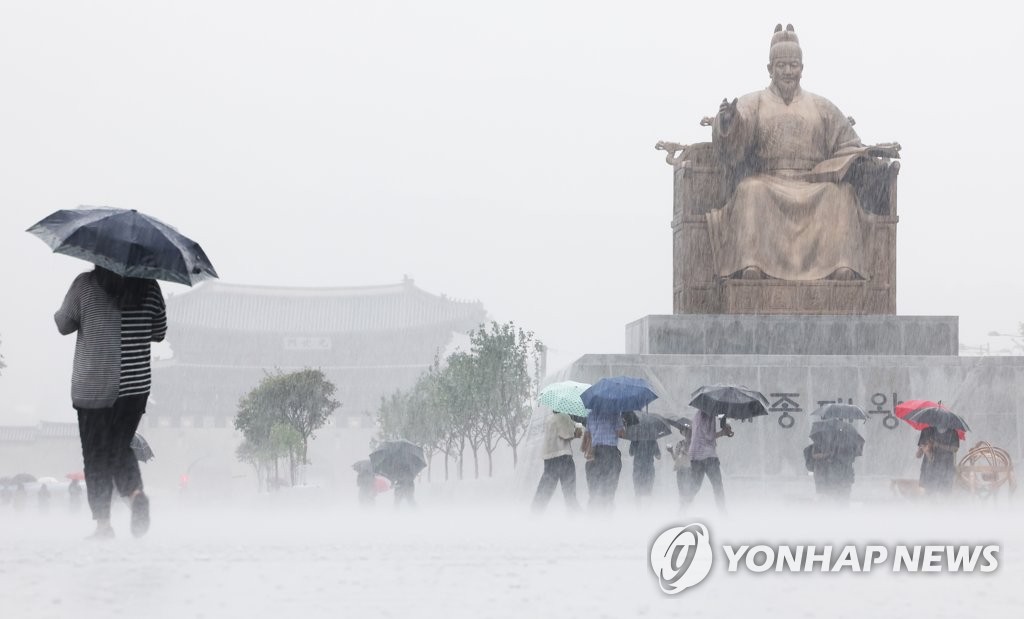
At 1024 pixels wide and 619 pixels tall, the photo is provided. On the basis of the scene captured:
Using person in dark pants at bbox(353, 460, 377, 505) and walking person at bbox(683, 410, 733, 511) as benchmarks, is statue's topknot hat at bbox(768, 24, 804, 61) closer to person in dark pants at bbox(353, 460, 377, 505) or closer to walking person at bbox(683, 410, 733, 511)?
walking person at bbox(683, 410, 733, 511)

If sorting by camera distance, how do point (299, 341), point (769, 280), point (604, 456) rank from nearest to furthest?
1. point (604, 456)
2. point (769, 280)
3. point (299, 341)

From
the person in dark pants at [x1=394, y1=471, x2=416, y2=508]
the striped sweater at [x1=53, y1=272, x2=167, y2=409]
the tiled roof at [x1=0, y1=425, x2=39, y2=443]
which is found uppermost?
the striped sweater at [x1=53, y1=272, x2=167, y2=409]

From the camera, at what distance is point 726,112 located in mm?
15617

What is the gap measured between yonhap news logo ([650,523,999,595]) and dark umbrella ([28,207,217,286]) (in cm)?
274

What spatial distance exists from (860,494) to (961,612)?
9.07 meters

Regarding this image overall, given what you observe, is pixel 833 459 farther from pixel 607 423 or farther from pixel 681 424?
pixel 607 423

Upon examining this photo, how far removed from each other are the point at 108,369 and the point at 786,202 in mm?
10071

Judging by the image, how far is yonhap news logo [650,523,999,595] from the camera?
643cm

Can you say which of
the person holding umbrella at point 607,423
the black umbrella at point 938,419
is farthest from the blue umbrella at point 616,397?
the black umbrella at point 938,419

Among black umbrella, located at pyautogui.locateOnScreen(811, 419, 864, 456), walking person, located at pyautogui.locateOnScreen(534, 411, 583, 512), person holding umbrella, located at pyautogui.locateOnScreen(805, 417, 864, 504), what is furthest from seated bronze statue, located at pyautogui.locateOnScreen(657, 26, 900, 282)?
walking person, located at pyautogui.locateOnScreen(534, 411, 583, 512)

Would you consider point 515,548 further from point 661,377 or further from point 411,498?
point 411,498

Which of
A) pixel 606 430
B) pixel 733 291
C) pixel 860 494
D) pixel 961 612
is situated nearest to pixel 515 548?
pixel 961 612

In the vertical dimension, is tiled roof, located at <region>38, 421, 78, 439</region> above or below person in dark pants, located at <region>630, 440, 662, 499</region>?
below

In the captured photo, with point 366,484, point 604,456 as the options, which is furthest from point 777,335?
point 366,484
